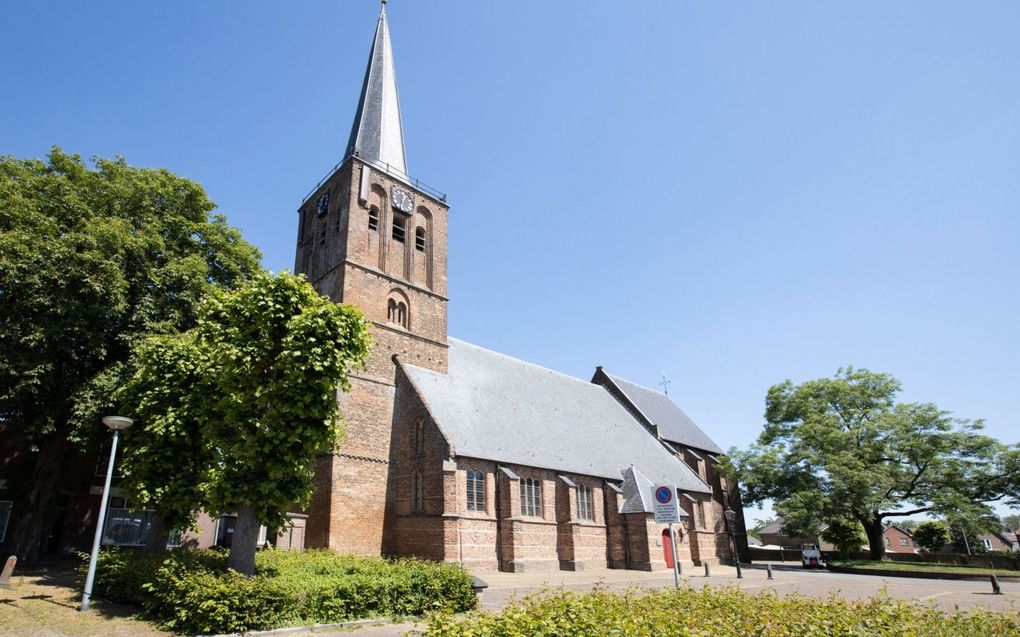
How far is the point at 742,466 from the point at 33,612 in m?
38.6

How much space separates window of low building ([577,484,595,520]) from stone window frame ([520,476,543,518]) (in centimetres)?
252

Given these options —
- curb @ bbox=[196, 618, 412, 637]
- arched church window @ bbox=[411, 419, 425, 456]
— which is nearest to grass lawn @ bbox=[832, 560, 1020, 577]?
arched church window @ bbox=[411, 419, 425, 456]

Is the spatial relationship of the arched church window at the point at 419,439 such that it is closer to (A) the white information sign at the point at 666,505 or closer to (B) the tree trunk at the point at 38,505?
(A) the white information sign at the point at 666,505

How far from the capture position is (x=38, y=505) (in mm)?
21891

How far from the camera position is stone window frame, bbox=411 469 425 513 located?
25.5 meters

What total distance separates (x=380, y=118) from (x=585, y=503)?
82.9 feet

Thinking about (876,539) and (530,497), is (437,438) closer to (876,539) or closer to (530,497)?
(530,497)

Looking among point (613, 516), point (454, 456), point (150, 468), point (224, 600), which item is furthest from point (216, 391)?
point (613, 516)

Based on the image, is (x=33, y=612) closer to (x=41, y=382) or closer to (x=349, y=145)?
(x=41, y=382)

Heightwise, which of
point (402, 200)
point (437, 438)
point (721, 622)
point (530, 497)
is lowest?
point (721, 622)

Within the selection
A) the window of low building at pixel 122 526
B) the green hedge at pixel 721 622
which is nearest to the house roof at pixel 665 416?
the window of low building at pixel 122 526

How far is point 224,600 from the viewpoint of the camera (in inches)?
434

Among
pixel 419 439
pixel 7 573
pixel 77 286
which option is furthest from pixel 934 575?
pixel 77 286

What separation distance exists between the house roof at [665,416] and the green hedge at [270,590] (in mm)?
30554
